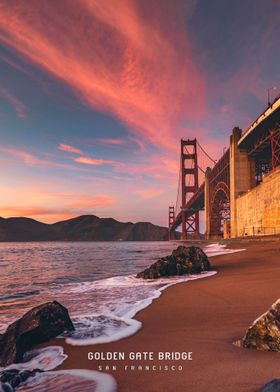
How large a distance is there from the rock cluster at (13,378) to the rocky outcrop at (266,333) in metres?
2.05

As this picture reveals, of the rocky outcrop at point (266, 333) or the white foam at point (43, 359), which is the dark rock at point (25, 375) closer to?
the white foam at point (43, 359)

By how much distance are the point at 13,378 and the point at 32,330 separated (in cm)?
108

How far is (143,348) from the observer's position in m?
3.29

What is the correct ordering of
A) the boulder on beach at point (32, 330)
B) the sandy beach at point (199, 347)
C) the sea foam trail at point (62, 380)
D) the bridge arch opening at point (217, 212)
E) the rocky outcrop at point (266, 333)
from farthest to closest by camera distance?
the bridge arch opening at point (217, 212)
the boulder on beach at point (32, 330)
the rocky outcrop at point (266, 333)
the sea foam trail at point (62, 380)
the sandy beach at point (199, 347)

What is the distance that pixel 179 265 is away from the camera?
10.8 m

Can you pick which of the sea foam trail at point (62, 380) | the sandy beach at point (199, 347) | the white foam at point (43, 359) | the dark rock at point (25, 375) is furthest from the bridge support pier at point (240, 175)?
the dark rock at point (25, 375)

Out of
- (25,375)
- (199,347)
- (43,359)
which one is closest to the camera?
(25,375)

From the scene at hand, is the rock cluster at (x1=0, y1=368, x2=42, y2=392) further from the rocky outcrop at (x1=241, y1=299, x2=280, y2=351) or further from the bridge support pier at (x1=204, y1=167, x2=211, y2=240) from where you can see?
the bridge support pier at (x1=204, y1=167, x2=211, y2=240)

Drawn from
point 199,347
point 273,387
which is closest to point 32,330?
point 199,347

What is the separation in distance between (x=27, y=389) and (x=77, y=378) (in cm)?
41

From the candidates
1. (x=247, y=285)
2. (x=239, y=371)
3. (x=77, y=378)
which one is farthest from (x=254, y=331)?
(x=247, y=285)

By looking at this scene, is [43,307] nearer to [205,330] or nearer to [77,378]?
[77,378]

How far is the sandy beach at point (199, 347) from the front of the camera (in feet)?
7.63

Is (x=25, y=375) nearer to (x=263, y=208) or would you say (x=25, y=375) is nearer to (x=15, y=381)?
(x=15, y=381)
